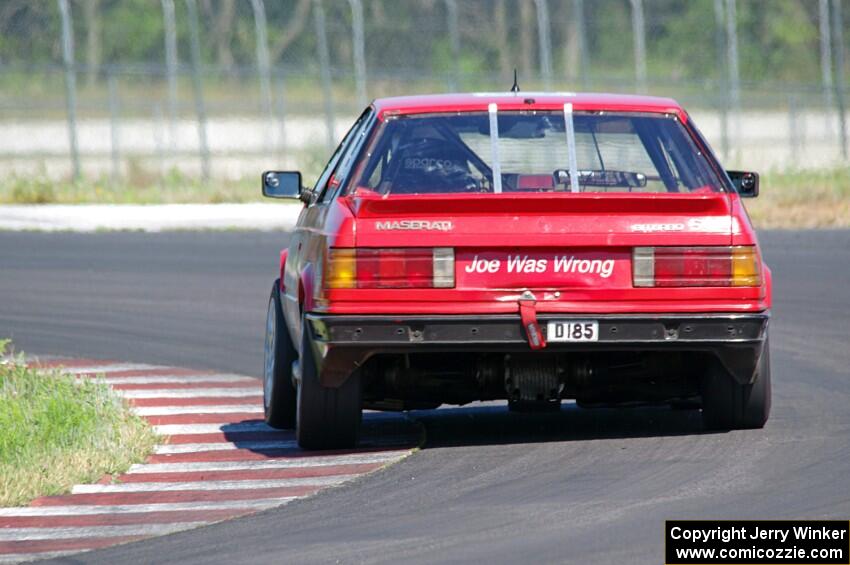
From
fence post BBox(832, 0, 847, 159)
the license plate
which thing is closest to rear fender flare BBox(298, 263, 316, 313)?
the license plate

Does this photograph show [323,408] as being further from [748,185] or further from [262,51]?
[262,51]

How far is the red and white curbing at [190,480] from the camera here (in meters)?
7.10

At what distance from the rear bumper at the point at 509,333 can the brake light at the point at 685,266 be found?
0.16 metres

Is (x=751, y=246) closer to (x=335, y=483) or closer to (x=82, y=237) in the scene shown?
(x=335, y=483)

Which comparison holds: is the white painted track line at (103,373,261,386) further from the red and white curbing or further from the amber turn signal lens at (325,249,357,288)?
the amber turn signal lens at (325,249,357,288)

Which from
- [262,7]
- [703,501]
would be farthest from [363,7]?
[703,501]

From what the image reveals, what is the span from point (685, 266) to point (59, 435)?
3105 millimetres

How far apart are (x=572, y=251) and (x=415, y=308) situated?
2.31ft

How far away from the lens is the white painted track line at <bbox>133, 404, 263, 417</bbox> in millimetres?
10492

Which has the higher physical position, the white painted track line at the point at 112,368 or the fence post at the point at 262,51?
the fence post at the point at 262,51

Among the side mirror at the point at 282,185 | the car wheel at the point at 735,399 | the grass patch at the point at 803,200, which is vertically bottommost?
the car wheel at the point at 735,399

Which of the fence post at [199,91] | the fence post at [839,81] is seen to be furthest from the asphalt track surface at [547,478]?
the fence post at [839,81]

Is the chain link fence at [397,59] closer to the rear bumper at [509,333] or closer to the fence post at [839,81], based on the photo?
the fence post at [839,81]

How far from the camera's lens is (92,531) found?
710 cm
